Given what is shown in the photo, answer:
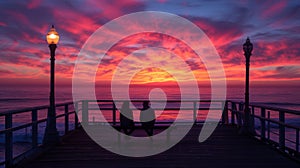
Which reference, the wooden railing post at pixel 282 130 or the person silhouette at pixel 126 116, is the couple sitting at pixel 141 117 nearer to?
the person silhouette at pixel 126 116

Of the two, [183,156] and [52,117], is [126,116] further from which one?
[52,117]

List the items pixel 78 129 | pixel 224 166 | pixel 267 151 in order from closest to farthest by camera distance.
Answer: pixel 224 166
pixel 267 151
pixel 78 129

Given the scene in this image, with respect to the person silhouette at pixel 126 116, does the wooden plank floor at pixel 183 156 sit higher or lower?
lower

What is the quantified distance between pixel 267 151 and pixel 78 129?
7.21m

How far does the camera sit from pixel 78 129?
12641mm

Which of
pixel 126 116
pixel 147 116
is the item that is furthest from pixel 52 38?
pixel 147 116

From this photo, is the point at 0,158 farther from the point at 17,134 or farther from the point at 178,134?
the point at 178,134

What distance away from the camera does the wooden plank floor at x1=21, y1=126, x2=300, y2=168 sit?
6840 mm

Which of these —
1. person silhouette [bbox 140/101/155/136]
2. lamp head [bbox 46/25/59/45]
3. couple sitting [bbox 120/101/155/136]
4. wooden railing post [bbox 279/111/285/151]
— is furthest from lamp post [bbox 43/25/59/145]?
wooden railing post [bbox 279/111/285/151]

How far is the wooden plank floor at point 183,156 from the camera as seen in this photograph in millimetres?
6840

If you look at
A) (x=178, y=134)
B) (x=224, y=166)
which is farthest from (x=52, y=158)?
(x=178, y=134)

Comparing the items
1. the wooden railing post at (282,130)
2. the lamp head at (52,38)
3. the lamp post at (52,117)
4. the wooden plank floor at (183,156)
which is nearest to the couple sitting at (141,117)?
Answer: the wooden plank floor at (183,156)

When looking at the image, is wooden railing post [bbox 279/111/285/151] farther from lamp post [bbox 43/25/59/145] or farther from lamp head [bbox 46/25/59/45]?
lamp head [bbox 46/25/59/45]

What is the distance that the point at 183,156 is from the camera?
768cm
